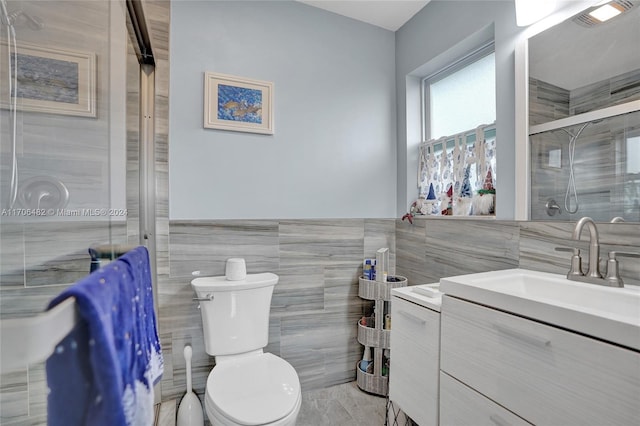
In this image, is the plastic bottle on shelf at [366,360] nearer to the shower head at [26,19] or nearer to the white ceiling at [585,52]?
the white ceiling at [585,52]

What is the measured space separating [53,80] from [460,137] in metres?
1.95

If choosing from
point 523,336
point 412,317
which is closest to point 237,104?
point 412,317

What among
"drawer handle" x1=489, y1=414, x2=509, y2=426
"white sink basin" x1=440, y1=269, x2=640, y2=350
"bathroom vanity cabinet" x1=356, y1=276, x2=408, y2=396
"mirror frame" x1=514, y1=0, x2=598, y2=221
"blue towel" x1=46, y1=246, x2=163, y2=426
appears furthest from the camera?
"bathroom vanity cabinet" x1=356, y1=276, x2=408, y2=396

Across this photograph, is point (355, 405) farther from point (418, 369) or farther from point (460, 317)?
point (460, 317)

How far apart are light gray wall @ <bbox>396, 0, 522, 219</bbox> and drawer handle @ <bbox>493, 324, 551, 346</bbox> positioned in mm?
740

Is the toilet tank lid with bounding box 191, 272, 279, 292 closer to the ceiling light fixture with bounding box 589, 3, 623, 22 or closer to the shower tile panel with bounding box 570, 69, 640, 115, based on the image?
the shower tile panel with bounding box 570, 69, 640, 115

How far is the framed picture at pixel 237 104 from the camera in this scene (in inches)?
70.2

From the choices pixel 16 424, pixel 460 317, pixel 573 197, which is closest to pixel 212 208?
pixel 16 424

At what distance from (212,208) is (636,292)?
5.99 feet

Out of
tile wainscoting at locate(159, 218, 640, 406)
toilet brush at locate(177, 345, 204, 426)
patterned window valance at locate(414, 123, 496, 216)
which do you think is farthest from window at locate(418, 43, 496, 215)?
toilet brush at locate(177, 345, 204, 426)

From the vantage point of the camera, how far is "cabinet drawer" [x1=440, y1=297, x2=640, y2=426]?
74 centimetres

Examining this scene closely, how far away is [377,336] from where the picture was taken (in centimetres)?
194

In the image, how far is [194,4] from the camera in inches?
68.6

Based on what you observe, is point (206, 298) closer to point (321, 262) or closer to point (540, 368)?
point (321, 262)
